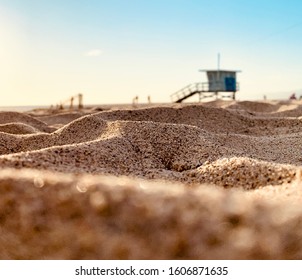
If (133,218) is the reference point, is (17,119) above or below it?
above

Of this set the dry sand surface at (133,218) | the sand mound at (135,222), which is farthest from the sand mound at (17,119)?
the sand mound at (135,222)

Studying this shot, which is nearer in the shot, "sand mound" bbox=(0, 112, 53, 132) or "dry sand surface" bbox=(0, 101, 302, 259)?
"dry sand surface" bbox=(0, 101, 302, 259)

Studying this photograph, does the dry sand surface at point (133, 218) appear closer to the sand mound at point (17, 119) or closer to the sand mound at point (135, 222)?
the sand mound at point (135, 222)

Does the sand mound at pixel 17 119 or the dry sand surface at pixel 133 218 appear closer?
the dry sand surface at pixel 133 218

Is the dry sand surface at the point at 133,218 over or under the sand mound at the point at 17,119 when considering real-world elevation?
under

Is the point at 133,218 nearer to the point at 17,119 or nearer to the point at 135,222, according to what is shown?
the point at 135,222

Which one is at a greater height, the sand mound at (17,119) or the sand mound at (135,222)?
the sand mound at (17,119)

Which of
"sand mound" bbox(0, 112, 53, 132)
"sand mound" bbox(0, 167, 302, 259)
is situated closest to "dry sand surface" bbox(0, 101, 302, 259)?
"sand mound" bbox(0, 167, 302, 259)

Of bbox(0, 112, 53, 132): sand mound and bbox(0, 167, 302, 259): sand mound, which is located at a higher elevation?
bbox(0, 112, 53, 132): sand mound

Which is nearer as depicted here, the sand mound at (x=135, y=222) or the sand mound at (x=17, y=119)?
the sand mound at (x=135, y=222)

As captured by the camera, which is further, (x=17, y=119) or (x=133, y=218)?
(x=17, y=119)

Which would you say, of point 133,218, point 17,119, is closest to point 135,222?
point 133,218

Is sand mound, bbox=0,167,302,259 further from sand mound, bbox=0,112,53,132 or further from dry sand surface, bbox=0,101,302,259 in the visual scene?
sand mound, bbox=0,112,53,132
